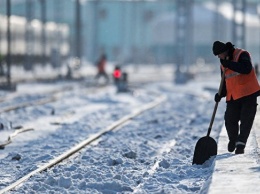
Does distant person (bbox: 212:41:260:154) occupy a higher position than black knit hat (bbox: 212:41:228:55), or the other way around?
black knit hat (bbox: 212:41:228:55)

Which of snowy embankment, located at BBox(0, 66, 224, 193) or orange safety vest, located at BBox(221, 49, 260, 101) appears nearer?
snowy embankment, located at BBox(0, 66, 224, 193)

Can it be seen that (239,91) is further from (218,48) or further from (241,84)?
(218,48)

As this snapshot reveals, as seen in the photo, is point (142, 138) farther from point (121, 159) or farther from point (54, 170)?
point (54, 170)

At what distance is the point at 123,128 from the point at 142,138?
210cm

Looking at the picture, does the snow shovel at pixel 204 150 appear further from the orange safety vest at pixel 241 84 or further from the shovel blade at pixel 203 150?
the orange safety vest at pixel 241 84

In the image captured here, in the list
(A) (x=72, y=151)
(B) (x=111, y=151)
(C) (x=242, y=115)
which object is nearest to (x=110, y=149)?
(B) (x=111, y=151)

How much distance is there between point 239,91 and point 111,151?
11.1ft

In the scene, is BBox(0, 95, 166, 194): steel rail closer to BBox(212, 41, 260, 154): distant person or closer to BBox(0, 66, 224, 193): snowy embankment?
BBox(0, 66, 224, 193): snowy embankment

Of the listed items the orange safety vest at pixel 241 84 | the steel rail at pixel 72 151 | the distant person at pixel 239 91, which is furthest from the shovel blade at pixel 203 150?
the steel rail at pixel 72 151

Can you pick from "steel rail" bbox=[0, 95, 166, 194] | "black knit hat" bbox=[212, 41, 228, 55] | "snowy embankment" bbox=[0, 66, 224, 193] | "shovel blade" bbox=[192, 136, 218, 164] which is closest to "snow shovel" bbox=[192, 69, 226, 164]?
"shovel blade" bbox=[192, 136, 218, 164]

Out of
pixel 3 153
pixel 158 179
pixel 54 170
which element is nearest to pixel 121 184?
pixel 158 179

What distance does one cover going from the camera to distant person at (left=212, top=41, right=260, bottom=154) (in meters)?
11.3

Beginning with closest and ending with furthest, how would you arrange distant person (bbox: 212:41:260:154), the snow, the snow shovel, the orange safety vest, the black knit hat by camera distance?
the snow, the black knit hat, distant person (bbox: 212:41:260:154), the orange safety vest, the snow shovel

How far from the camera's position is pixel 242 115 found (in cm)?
1166
